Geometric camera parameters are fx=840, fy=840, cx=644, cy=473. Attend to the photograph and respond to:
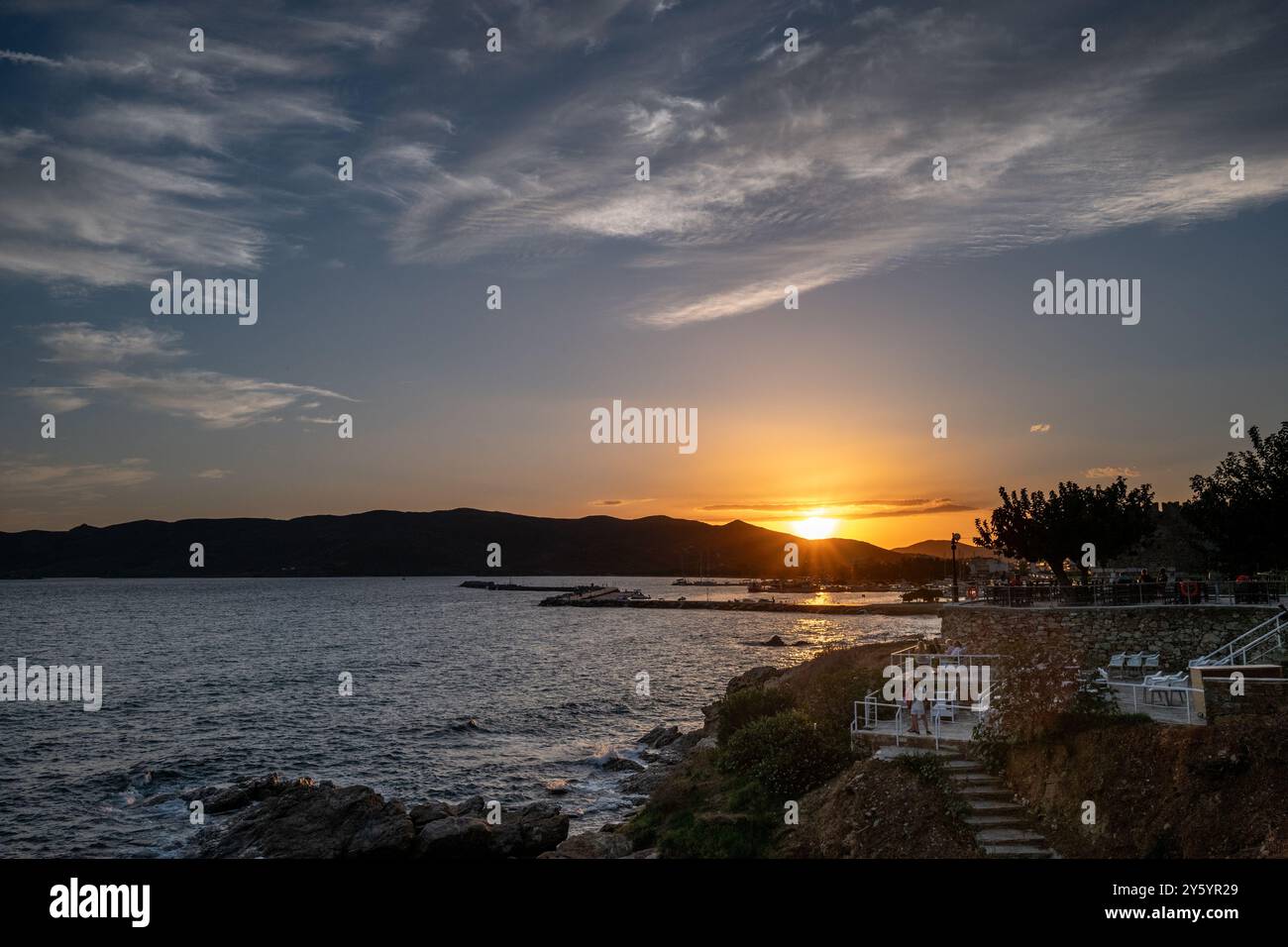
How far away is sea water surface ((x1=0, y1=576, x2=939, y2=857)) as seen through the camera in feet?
114

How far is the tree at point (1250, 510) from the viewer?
32656 millimetres

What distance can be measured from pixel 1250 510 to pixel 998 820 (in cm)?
2479

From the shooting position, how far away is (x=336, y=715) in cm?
5475

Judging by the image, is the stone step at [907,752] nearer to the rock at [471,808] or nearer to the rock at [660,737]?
the rock at [471,808]

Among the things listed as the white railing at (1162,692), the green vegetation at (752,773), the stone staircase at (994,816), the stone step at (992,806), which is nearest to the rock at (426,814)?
the green vegetation at (752,773)

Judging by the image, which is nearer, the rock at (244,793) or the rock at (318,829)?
the rock at (318,829)

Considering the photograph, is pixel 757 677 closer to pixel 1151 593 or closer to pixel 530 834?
pixel 530 834

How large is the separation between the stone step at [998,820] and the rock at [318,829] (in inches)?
642

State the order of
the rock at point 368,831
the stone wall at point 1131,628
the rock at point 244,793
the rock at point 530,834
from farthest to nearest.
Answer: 1. the rock at point 244,793
2. the rock at point 530,834
3. the rock at point 368,831
4. the stone wall at point 1131,628
